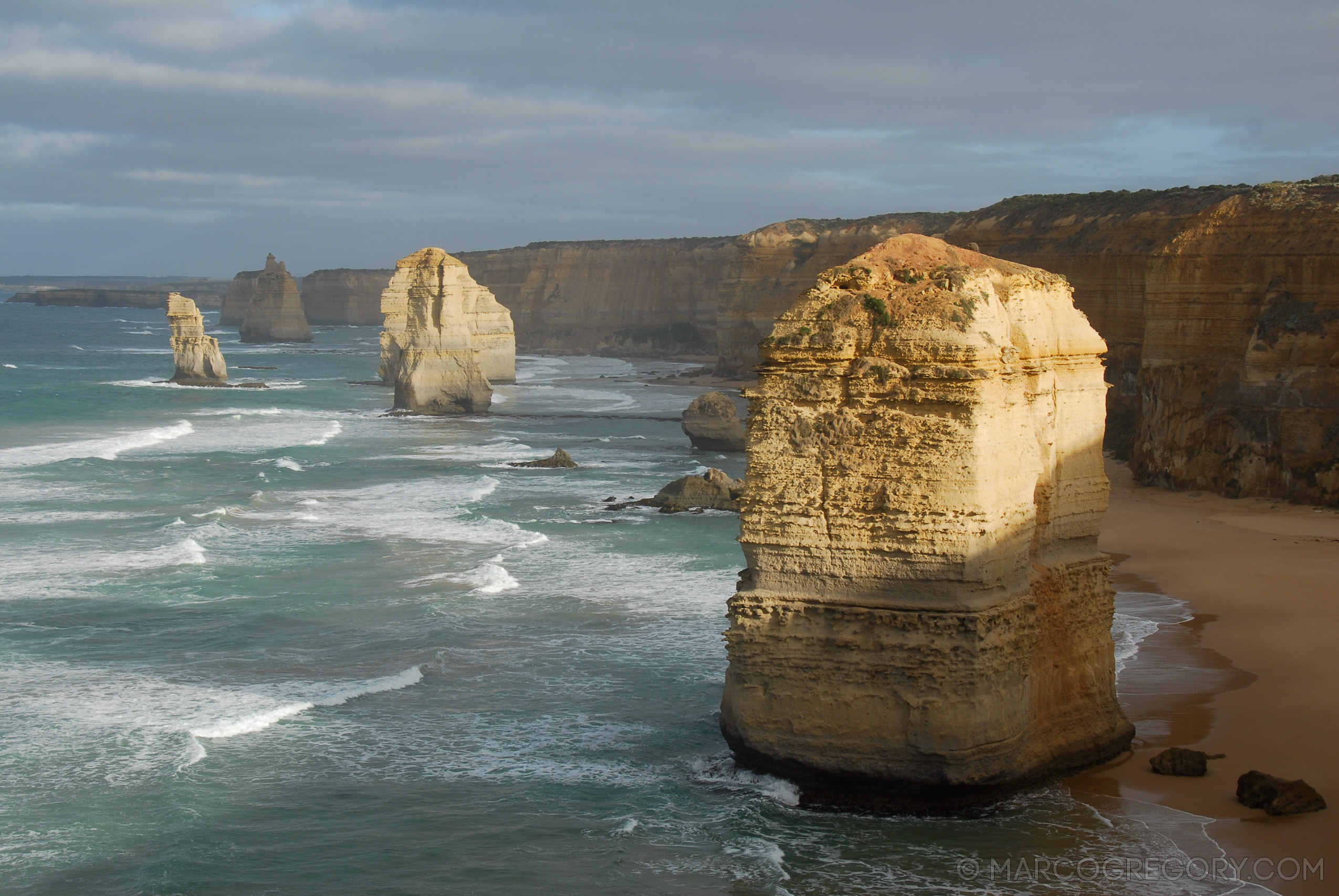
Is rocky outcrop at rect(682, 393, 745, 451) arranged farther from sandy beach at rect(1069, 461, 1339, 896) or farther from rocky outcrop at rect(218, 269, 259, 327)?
rocky outcrop at rect(218, 269, 259, 327)

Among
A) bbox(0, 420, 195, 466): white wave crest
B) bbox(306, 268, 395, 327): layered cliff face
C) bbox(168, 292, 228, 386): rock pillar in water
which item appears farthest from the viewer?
bbox(306, 268, 395, 327): layered cliff face

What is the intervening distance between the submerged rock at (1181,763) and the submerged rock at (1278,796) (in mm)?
657

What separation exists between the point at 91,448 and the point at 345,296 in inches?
4684

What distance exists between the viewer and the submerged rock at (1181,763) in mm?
12734

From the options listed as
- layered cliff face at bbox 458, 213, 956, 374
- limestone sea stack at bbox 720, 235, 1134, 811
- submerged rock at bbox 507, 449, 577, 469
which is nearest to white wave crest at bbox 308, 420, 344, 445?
submerged rock at bbox 507, 449, 577, 469

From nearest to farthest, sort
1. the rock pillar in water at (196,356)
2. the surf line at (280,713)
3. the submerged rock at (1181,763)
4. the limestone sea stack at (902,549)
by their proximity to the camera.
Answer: the limestone sea stack at (902,549)
the submerged rock at (1181,763)
the surf line at (280,713)
the rock pillar in water at (196,356)

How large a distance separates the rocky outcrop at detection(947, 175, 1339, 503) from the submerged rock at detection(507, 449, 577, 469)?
51.5 feet

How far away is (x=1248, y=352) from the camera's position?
1090 inches

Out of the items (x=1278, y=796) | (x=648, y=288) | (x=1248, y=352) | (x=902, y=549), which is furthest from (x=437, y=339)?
(x=648, y=288)

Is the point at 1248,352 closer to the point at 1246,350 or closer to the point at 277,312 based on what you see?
the point at 1246,350

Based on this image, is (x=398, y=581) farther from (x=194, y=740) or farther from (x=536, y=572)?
(x=194, y=740)

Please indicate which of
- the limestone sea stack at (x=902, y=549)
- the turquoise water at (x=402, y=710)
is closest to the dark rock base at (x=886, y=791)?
the limestone sea stack at (x=902, y=549)

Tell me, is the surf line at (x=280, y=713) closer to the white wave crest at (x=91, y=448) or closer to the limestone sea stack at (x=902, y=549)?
the limestone sea stack at (x=902, y=549)

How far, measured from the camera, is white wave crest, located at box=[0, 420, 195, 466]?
39.3m
